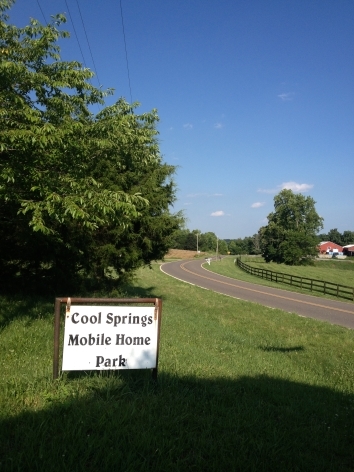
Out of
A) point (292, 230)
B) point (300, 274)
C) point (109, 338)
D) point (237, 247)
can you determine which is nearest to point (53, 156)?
point (109, 338)

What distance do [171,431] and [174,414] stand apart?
13.0 inches

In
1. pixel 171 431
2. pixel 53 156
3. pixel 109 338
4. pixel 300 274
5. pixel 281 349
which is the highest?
pixel 53 156

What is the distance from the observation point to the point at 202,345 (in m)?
8.33

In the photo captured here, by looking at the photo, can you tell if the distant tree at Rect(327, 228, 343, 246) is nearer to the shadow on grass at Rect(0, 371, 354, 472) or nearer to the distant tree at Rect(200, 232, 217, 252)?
the distant tree at Rect(200, 232, 217, 252)

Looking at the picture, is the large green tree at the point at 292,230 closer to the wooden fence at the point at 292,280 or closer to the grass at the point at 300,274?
the grass at the point at 300,274

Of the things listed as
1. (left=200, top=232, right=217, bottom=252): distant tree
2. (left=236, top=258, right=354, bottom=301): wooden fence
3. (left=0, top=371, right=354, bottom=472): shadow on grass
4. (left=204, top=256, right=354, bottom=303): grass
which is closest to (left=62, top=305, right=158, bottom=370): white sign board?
(left=0, top=371, right=354, bottom=472): shadow on grass

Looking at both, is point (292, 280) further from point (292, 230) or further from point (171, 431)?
point (292, 230)

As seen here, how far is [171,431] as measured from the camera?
3.48 metres

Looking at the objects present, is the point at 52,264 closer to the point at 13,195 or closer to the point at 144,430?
the point at 13,195

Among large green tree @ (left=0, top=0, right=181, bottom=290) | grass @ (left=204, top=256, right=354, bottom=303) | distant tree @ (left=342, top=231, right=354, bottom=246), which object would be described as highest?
distant tree @ (left=342, top=231, right=354, bottom=246)

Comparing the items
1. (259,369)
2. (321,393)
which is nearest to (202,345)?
(259,369)

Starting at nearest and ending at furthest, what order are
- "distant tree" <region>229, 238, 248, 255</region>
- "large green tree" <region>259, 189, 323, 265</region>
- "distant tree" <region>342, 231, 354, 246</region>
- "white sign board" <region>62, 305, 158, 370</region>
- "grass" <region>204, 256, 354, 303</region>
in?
"white sign board" <region>62, 305, 158, 370</region>, "grass" <region>204, 256, 354, 303</region>, "large green tree" <region>259, 189, 323, 265</region>, "distant tree" <region>229, 238, 248, 255</region>, "distant tree" <region>342, 231, 354, 246</region>

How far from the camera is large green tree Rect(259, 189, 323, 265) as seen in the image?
82125 millimetres

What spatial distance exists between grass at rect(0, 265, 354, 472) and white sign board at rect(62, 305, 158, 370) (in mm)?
274
